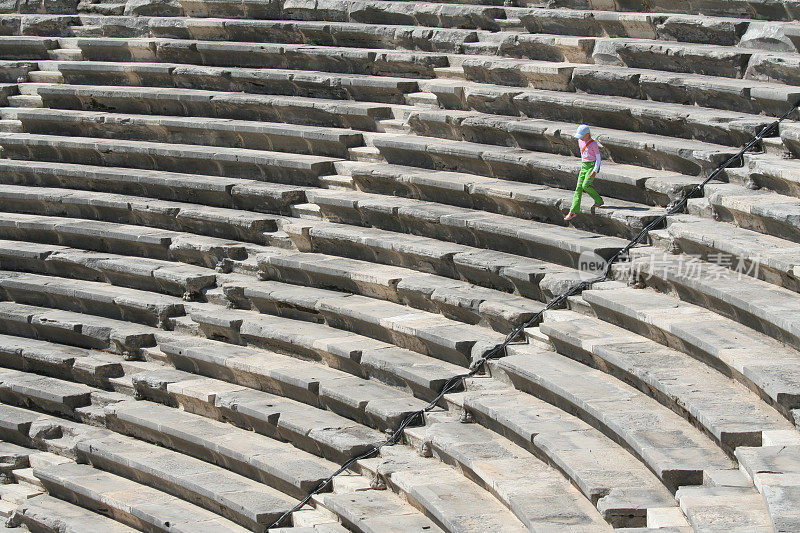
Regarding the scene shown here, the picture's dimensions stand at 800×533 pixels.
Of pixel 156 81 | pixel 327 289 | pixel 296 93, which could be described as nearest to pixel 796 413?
pixel 327 289

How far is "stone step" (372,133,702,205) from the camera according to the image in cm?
866

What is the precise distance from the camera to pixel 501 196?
30.7 feet

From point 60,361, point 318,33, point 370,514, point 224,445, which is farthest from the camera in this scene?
point 318,33

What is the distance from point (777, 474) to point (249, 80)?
8.84m

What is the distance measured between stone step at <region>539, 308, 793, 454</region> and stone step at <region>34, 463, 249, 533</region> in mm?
2582

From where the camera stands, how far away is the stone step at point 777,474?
180 inches

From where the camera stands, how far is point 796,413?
5.54 meters

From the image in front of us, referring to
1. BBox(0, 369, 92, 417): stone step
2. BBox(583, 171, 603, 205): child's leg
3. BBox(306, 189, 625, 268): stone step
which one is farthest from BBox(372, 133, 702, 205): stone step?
BBox(0, 369, 92, 417): stone step

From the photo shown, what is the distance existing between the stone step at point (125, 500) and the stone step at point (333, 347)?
1.49 meters

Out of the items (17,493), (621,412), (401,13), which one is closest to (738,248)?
(621,412)

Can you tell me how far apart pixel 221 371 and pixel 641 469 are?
4.35 meters

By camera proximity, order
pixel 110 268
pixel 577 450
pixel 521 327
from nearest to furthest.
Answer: pixel 577 450 → pixel 521 327 → pixel 110 268

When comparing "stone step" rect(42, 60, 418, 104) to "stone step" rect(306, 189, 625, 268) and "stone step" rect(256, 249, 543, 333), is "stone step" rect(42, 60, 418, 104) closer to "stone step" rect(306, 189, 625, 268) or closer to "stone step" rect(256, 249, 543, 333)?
"stone step" rect(306, 189, 625, 268)

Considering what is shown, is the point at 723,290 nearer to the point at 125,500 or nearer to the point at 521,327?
the point at 521,327
